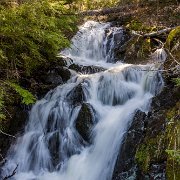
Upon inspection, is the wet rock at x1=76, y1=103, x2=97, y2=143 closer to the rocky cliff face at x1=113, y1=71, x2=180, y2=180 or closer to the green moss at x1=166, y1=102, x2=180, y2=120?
the rocky cliff face at x1=113, y1=71, x2=180, y2=180

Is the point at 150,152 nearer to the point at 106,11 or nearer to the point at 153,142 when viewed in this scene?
the point at 153,142

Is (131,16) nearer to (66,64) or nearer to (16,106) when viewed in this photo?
(66,64)

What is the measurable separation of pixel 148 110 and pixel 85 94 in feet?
6.18

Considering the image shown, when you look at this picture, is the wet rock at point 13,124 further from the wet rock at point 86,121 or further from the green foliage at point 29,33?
the wet rock at point 86,121

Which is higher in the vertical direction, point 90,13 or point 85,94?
point 90,13

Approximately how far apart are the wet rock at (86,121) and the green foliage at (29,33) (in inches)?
58.8

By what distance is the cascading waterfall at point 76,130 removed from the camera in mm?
6898

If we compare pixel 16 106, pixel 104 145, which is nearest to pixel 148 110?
pixel 104 145

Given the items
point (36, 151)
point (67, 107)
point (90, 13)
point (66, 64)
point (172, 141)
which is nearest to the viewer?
point (172, 141)

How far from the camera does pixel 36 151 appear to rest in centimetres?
750

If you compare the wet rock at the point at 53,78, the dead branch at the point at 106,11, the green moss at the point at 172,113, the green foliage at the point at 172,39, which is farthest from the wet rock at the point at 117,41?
the green moss at the point at 172,113

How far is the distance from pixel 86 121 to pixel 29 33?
2241 millimetres

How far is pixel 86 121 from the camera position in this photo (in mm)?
7582

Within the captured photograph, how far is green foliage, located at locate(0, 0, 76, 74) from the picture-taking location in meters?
6.75
